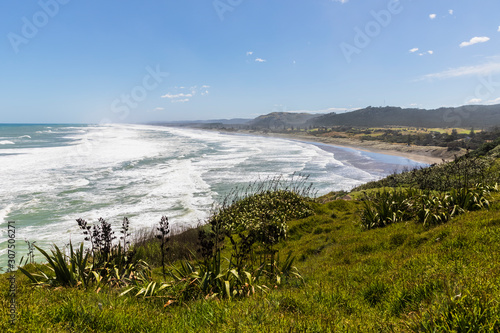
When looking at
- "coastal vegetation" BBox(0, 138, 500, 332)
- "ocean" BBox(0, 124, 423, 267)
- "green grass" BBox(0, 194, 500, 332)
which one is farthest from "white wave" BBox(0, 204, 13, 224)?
"coastal vegetation" BBox(0, 138, 500, 332)

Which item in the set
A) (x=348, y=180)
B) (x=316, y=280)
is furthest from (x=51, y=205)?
(x=348, y=180)

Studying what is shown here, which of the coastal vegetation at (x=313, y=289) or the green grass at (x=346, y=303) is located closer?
the green grass at (x=346, y=303)

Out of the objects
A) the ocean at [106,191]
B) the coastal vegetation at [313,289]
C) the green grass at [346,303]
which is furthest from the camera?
the ocean at [106,191]

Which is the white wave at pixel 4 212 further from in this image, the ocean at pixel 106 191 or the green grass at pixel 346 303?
the green grass at pixel 346 303

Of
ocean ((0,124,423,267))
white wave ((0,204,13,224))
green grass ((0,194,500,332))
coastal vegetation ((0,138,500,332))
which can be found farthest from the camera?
white wave ((0,204,13,224))

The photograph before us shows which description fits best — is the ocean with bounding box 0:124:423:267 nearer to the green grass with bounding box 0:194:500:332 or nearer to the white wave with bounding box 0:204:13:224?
the white wave with bounding box 0:204:13:224

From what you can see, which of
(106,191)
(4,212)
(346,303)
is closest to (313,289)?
(346,303)

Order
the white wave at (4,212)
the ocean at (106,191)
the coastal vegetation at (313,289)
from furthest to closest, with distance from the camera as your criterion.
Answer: the white wave at (4,212)
the ocean at (106,191)
the coastal vegetation at (313,289)

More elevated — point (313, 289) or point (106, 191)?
point (313, 289)

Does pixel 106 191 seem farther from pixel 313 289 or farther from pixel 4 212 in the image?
pixel 313 289

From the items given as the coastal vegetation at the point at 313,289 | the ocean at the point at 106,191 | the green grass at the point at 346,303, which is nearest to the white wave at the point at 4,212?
the ocean at the point at 106,191

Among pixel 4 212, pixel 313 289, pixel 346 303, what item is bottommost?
pixel 4 212

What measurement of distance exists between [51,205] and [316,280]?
18.0 m

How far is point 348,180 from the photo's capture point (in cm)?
2825
